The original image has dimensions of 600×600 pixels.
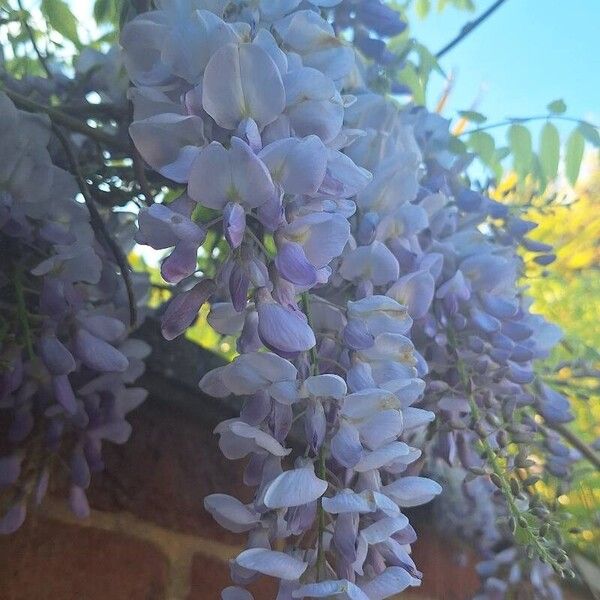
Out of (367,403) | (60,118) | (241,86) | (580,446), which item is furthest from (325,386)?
(580,446)

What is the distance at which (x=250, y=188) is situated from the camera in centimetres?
36

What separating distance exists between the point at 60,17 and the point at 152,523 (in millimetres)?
460

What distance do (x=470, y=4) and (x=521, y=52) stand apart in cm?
44

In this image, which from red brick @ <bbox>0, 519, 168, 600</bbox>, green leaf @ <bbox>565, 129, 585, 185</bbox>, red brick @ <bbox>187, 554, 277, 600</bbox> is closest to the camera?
red brick @ <bbox>0, 519, 168, 600</bbox>

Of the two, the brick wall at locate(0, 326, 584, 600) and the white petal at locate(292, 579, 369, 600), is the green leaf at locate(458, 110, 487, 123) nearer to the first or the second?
the brick wall at locate(0, 326, 584, 600)

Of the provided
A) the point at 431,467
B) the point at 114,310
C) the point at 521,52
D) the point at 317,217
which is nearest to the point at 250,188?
the point at 317,217

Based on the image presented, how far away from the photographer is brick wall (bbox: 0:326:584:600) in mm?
604

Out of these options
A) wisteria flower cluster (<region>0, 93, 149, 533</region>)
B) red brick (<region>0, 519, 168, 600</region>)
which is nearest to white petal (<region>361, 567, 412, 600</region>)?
wisteria flower cluster (<region>0, 93, 149, 533</region>)

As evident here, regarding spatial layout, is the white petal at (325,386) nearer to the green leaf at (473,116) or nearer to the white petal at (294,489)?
the white petal at (294,489)

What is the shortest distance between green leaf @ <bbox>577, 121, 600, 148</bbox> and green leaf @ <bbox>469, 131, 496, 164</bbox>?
106 millimetres

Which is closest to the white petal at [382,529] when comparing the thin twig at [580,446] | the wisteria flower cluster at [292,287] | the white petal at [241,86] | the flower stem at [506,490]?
the wisteria flower cluster at [292,287]

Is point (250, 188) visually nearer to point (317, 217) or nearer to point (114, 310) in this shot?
point (317, 217)

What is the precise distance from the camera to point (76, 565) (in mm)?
618

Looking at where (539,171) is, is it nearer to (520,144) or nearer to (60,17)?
(520,144)
